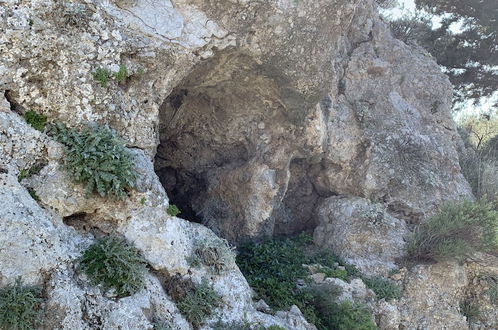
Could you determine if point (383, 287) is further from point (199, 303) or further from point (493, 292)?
point (199, 303)

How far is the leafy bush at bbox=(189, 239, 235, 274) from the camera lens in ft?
23.4

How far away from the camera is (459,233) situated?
945 centimetres

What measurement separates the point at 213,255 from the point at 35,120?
10.7 feet

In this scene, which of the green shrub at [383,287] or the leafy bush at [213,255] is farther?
the green shrub at [383,287]

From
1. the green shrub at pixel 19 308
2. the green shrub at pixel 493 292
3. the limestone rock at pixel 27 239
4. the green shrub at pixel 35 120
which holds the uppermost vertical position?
the green shrub at pixel 493 292

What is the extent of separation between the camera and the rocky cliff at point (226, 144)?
6008 mm

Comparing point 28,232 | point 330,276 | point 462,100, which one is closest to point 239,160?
point 330,276

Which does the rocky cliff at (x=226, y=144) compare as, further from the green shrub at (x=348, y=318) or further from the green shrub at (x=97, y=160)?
the green shrub at (x=348, y=318)

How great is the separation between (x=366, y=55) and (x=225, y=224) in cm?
606

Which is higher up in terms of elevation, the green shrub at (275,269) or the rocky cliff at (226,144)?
the rocky cliff at (226,144)

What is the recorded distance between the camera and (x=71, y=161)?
6.15m

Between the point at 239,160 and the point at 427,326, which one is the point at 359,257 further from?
the point at 239,160

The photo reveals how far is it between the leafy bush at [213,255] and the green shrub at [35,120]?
2.85m

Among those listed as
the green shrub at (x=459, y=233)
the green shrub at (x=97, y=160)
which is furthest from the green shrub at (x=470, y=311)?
the green shrub at (x=97, y=160)
